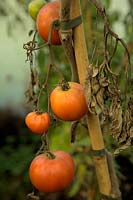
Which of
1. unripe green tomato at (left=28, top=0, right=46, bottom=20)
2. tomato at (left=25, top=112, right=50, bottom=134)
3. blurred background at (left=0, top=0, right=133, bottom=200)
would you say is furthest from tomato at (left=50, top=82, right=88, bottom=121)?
blurred background at (left=0, top=0, right=133, bottom=200)

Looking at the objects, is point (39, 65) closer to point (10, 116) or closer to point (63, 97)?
point (63, 97)

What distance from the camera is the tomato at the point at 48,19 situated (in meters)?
0.70

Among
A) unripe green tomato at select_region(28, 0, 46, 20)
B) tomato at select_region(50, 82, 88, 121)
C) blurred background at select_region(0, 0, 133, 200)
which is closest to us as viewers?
tomato at select_region(50, 82, 88, 121)

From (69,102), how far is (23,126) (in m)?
1.99

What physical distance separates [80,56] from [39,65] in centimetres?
84

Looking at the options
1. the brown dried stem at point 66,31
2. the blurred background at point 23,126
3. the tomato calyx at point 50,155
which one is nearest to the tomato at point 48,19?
the brown dried stem at point 66,31

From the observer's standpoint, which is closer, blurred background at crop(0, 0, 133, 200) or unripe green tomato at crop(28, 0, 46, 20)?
unripe green tomato at crop(28, 0, 46, 20)

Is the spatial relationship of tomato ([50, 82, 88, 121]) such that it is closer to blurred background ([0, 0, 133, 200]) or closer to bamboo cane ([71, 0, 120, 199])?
bamboo cane ([71, 0, 120, 199])

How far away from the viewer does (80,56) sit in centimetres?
72

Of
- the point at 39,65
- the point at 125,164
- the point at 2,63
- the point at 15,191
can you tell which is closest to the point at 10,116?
the point at 2,63

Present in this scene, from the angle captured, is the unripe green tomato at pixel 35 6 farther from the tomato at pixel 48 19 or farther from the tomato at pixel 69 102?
the tomato at pixel 69 102

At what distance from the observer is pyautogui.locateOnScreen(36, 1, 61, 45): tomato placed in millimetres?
702

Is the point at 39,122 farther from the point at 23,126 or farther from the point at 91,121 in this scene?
the point at 23,126

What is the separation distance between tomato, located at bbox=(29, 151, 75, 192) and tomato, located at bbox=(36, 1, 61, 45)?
19 cm
